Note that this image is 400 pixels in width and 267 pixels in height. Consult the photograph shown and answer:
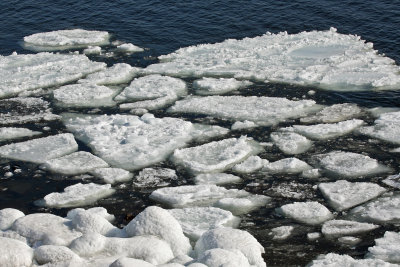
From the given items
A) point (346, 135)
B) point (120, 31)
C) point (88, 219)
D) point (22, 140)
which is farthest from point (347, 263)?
point (120, 31)

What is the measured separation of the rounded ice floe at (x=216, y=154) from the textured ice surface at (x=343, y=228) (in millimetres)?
2582

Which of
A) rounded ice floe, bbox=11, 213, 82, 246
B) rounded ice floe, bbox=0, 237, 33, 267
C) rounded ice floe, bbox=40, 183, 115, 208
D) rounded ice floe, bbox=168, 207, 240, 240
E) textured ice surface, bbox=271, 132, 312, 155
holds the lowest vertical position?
rounded ice floe, bbox=40, 183, 115, 208

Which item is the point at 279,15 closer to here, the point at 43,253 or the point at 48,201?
the point at 48,201

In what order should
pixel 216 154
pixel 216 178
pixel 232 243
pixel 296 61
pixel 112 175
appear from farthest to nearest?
1. pixel 296 61
2. pixel 216 154
3. pixel 112 175
4. pixel 216 178
5. pixel 232 243

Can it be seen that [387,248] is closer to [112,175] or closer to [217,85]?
[112,175]

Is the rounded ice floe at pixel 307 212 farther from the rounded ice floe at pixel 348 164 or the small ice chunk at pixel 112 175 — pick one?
the small ice chunk at pixel 112 175

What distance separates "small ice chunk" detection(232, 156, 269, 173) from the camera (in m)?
11.2

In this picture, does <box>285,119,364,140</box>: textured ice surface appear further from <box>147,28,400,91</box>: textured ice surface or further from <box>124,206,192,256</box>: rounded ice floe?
<box>124,206,192,256</box>: rounded ice floe

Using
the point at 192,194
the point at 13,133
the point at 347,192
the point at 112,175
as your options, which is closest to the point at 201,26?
the point at 13,133

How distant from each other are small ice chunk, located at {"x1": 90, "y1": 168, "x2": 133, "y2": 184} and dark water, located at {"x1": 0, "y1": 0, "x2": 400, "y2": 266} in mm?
346

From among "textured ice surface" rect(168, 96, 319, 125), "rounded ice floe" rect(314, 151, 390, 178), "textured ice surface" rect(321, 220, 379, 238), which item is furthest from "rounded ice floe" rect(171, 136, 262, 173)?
"textured ice surface" rect(321, 220, 379, 238)

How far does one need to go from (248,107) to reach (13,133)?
5203mm

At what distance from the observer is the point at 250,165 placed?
37.2 ft

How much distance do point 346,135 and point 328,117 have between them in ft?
3.23
